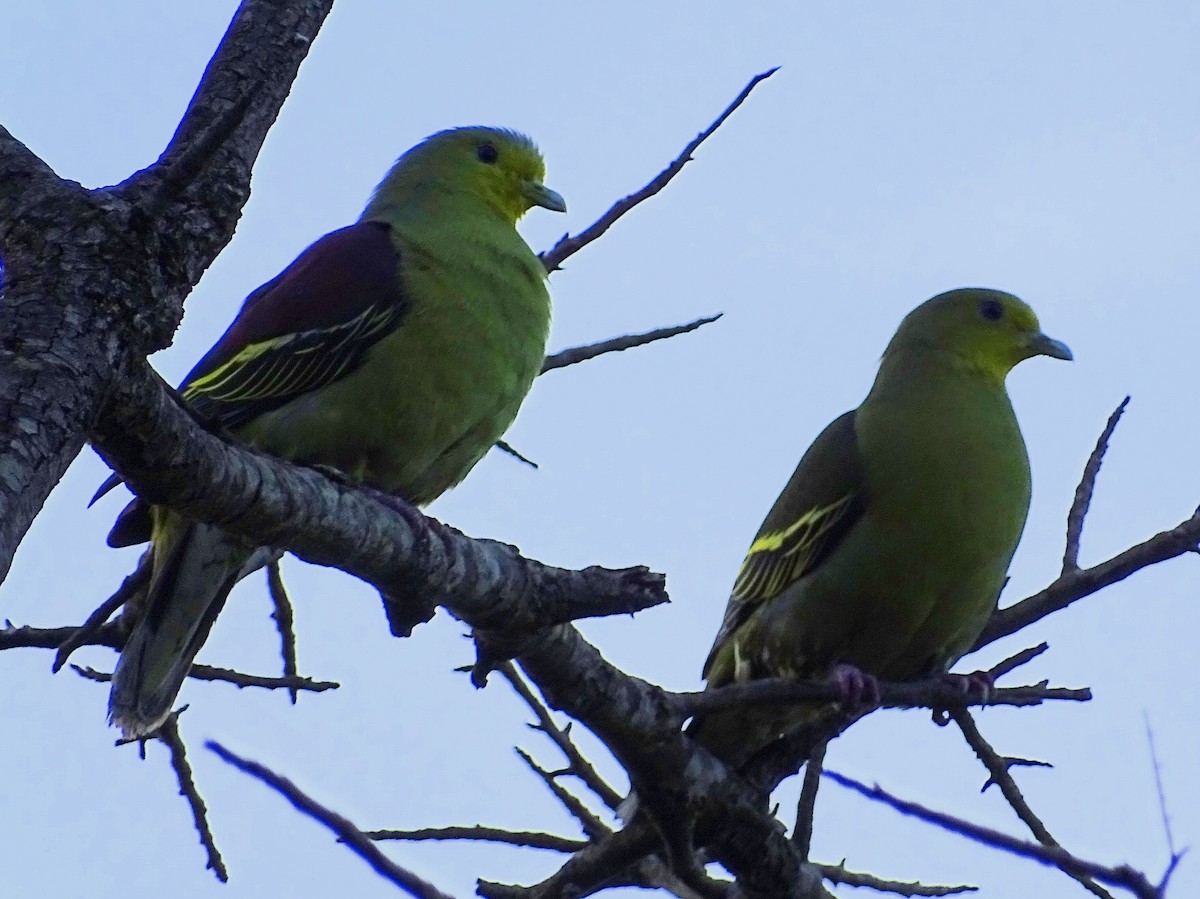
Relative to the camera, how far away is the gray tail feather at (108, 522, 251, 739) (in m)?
4.34

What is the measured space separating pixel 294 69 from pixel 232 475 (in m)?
0.95

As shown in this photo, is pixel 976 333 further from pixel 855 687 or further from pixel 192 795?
pixel 192 795

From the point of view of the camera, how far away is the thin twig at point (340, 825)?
2.42 metres

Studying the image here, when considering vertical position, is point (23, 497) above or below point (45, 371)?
below

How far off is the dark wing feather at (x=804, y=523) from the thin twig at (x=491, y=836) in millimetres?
1304

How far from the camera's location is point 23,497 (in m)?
2.17

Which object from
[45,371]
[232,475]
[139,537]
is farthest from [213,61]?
[139,537]

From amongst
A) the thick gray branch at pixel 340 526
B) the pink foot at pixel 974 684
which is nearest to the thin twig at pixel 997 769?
the pink foot at pixel 974 684

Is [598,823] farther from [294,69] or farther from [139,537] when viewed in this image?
[294,69]

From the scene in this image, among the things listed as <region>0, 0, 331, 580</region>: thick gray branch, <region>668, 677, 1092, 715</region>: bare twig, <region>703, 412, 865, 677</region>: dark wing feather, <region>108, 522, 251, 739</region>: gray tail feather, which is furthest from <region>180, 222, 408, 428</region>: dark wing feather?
<region>0, 0, 331, 580</region>: thick gray branch

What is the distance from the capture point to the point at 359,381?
4.65 metres

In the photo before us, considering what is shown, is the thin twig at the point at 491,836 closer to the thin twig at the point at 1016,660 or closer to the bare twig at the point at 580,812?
the bare twig at the point at 580,812

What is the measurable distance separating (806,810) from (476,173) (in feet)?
9.10

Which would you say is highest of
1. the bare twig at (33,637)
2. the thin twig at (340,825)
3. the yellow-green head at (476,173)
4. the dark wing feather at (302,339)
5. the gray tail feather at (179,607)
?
the yellow-green head at (476,173)
